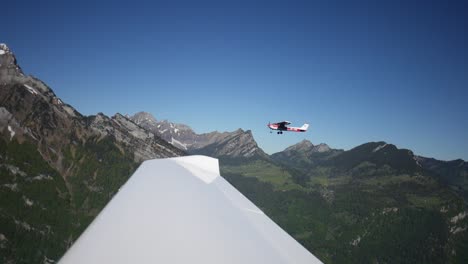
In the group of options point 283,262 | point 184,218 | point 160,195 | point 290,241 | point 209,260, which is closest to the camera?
point 209,260

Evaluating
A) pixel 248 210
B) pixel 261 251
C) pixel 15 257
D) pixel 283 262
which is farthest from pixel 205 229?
pixel 15 257

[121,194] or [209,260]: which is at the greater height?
[121,194]

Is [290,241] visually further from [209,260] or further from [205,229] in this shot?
[209,260]

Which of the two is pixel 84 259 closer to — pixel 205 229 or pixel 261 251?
pixel 205 229

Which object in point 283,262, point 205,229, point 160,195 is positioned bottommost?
point 283,262

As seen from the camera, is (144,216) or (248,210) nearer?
(144,216)

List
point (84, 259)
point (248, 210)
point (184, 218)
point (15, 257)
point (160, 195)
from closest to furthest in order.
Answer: point (84, 259) < point (184, 218) < point (160, 195) < point (248, 210) < point (15, 257)
